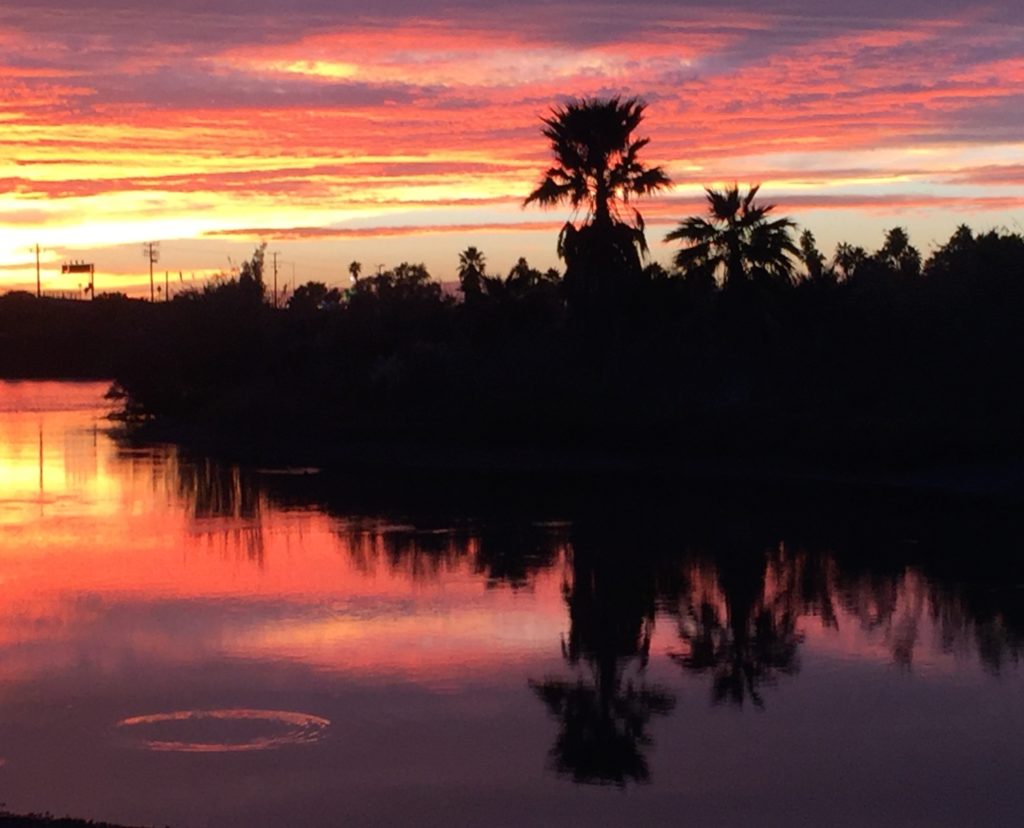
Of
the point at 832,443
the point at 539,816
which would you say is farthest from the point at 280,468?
the point at 539,816

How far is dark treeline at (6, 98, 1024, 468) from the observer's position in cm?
4131

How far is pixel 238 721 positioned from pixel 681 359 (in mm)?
34717

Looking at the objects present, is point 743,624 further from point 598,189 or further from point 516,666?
point 598,189

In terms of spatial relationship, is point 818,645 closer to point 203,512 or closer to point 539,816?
point 539,816

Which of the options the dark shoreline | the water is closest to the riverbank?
the water

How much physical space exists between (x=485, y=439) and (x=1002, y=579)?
26161 mm

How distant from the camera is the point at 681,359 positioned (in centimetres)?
4778

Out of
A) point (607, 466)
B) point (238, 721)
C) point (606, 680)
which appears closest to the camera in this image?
point (238, 721)

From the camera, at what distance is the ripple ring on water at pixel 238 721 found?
13109mm

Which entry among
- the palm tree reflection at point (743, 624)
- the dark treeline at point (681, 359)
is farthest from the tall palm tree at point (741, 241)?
the palm tree reflection at point (743, 624)

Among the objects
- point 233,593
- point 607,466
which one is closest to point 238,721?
point 233,593

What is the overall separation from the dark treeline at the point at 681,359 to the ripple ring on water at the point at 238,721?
2644 cm

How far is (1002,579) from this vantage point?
892 inches

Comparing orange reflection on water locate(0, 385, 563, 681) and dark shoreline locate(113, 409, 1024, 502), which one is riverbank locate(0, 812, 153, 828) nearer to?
orange reflection on water locate(0, 385, 563, 681)
